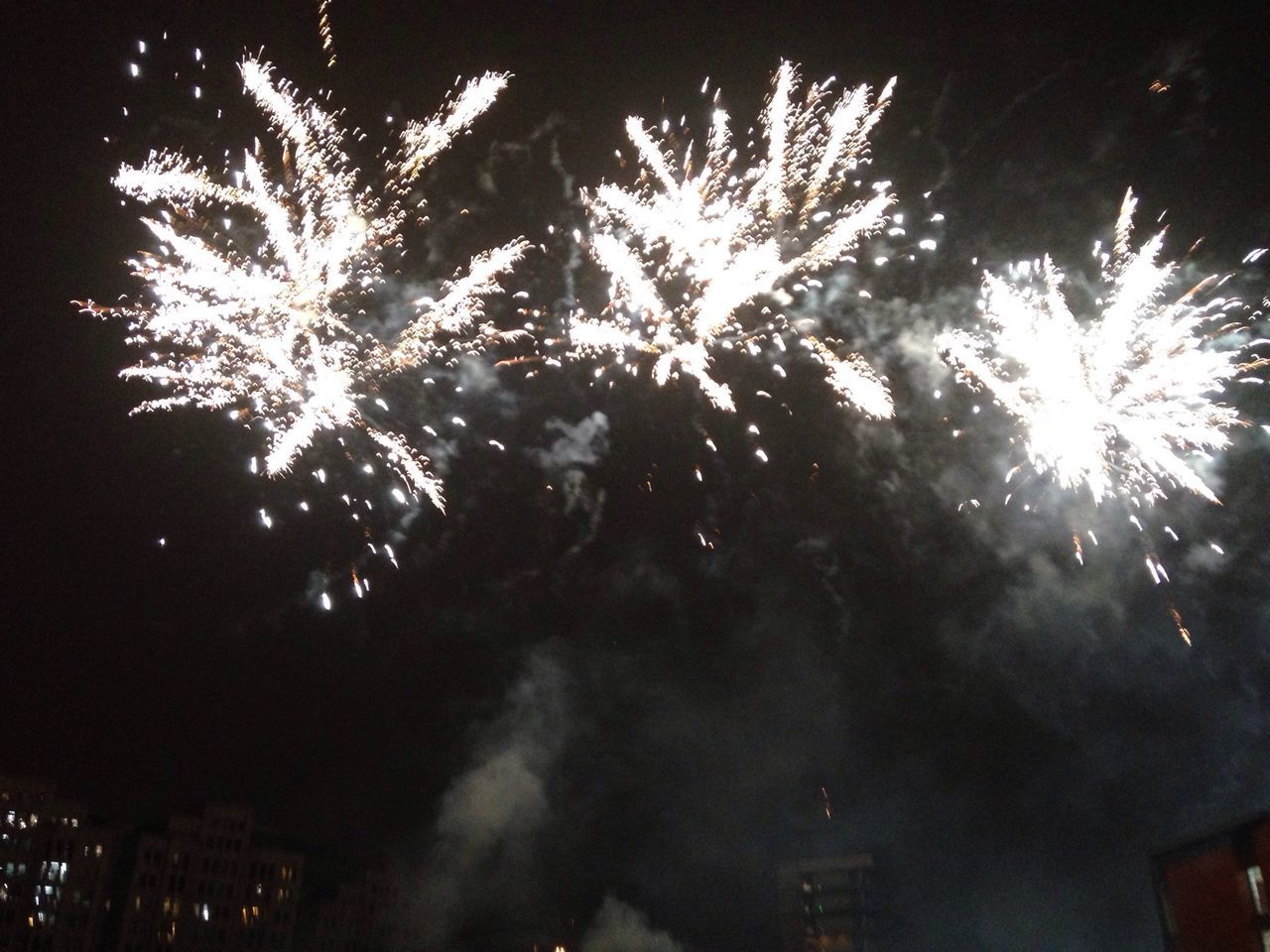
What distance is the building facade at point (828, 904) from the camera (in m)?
125

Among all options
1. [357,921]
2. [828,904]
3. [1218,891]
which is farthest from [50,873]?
[1218,891]

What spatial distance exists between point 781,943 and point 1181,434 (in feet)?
410

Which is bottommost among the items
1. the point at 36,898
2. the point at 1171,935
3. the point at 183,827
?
the point at 1171,935

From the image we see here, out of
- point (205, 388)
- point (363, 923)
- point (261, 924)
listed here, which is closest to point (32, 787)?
point (261, 924)

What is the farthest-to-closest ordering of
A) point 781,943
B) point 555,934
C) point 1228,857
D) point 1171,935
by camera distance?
point 781,943 → point 555,934 → point 1171,935 → point 1228,857

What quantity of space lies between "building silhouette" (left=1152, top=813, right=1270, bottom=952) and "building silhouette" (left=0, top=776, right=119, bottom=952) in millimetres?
86282

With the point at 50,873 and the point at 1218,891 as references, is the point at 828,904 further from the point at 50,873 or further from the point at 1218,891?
the point at 1218,891

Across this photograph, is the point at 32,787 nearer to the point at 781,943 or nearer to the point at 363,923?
the point at 363,923

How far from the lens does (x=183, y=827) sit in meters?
89.1

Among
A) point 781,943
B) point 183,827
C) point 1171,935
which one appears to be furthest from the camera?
point 781,943

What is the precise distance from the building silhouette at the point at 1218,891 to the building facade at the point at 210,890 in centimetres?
8334

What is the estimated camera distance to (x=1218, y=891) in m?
22.7

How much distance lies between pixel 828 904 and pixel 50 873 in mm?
86859

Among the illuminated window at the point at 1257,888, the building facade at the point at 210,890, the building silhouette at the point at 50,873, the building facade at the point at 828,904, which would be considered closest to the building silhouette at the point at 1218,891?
the illuminated window at the point at 1257,888
